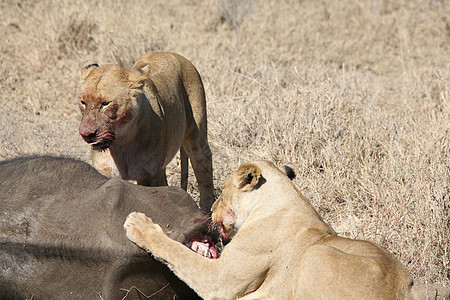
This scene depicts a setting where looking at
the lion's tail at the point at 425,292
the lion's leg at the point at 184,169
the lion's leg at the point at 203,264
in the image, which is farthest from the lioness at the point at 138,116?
the lion's tail at the point at 425,292

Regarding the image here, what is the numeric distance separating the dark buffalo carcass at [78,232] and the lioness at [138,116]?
57 cm

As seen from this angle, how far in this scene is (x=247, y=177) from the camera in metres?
3.76

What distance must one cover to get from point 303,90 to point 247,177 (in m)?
2.72

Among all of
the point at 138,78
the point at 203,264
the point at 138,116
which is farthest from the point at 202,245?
the point at 138,78

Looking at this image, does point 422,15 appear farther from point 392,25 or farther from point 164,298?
point 164,298

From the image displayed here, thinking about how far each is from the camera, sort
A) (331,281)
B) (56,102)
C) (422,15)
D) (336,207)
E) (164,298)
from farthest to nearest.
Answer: (422,15) < (56,102) < (336,207) < (164,298) < (331,281)

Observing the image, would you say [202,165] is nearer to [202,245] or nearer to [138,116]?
[138,116]

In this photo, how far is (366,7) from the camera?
11.2m

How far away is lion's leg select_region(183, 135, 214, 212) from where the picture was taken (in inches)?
221

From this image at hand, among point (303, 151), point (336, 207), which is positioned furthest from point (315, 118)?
point (336, 207)

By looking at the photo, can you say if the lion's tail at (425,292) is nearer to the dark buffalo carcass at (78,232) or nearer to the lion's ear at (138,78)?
the dark buffalo carcass at (78,232)

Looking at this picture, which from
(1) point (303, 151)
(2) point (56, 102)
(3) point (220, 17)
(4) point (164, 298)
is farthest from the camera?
(3) point (220, 17)

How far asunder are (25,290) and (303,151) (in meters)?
3.19

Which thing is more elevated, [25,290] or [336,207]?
[25,290]
